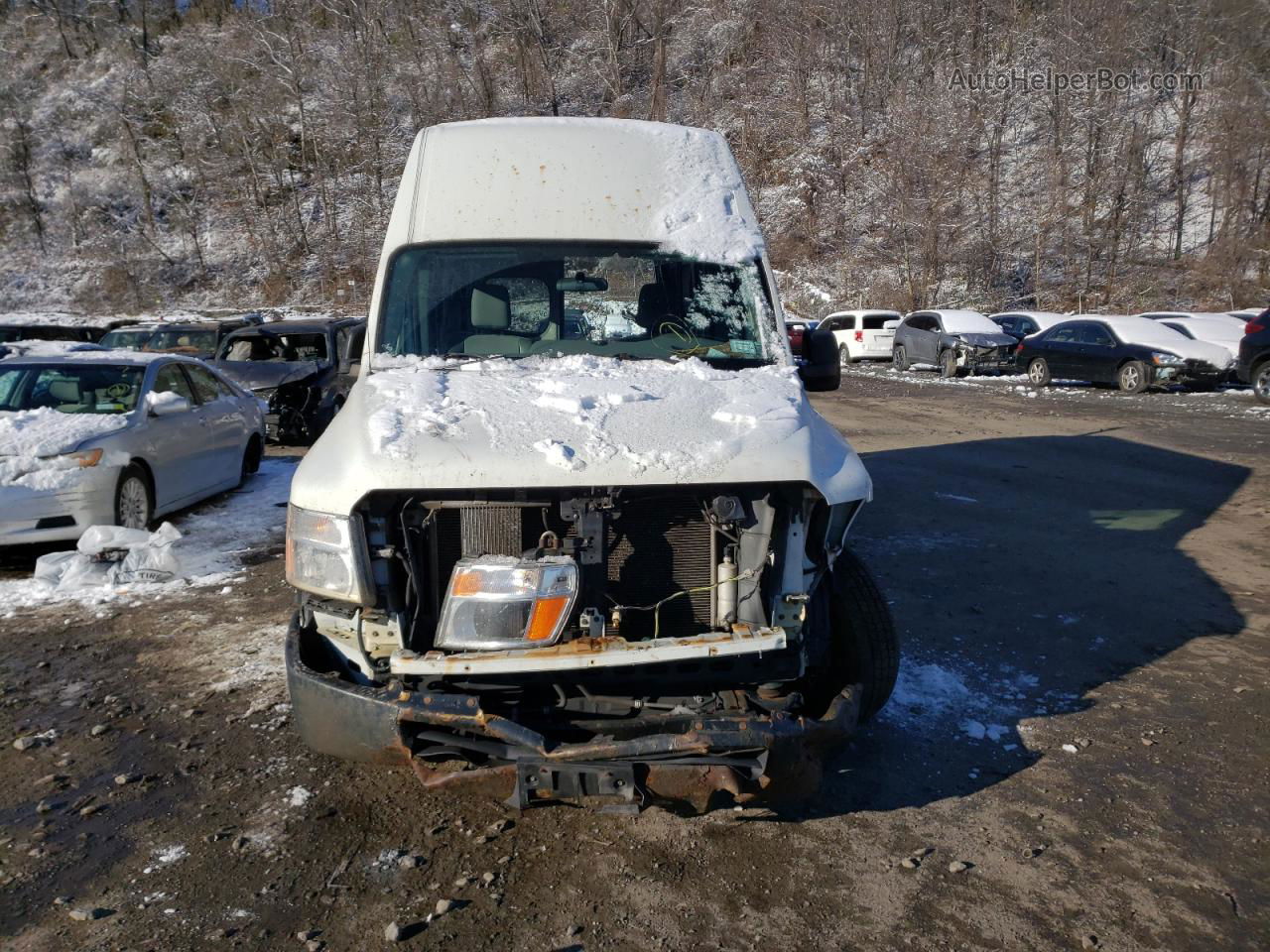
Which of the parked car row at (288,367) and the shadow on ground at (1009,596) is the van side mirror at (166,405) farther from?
the shadow on ground at (1009,596)

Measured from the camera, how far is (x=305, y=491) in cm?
320

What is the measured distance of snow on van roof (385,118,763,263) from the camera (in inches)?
184

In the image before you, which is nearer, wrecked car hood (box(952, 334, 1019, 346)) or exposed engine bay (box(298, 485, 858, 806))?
exposed engine bay (box(298, 485, 858, 806))

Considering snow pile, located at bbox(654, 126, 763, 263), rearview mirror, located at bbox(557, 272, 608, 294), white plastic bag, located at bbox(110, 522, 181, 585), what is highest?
snow pile, located at bbox(654, 126, 763, 263)

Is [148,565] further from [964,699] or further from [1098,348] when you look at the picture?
[1098,348]

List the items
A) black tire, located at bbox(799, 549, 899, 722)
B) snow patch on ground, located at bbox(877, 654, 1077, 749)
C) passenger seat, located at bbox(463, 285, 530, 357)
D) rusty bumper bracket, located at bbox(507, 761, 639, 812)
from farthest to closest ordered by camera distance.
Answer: passenger seat, located at bbox(463, 285, 530, 357)
snow patch on ground, located at bbox(877, 654, 1077, 749)
black tire, located at bbox(799, 549, 899, 722)
rusty bumper bracket, located at bbox(507, 761, 639, 812)

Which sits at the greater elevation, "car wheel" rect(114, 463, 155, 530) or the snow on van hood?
the snow on van hood

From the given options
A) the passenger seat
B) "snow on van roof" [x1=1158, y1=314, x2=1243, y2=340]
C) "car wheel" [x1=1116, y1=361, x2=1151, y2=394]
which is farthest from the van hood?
"snow on van roof" [x1=1158, y1=314, x2=1243, y2=340]

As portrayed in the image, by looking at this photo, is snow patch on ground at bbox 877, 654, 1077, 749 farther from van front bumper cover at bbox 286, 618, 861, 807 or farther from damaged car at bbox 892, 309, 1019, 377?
damaged car at bbox 892, 309, 1019, 377

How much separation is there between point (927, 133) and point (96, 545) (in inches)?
1538

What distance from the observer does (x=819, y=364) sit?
4754 millimetres

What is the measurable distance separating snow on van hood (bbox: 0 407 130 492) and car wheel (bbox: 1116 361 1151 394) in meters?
17.6

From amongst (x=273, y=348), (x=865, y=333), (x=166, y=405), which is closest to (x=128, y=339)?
(x=273, y=348)

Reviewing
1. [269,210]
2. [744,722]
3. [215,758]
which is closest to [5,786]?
[215,758]
